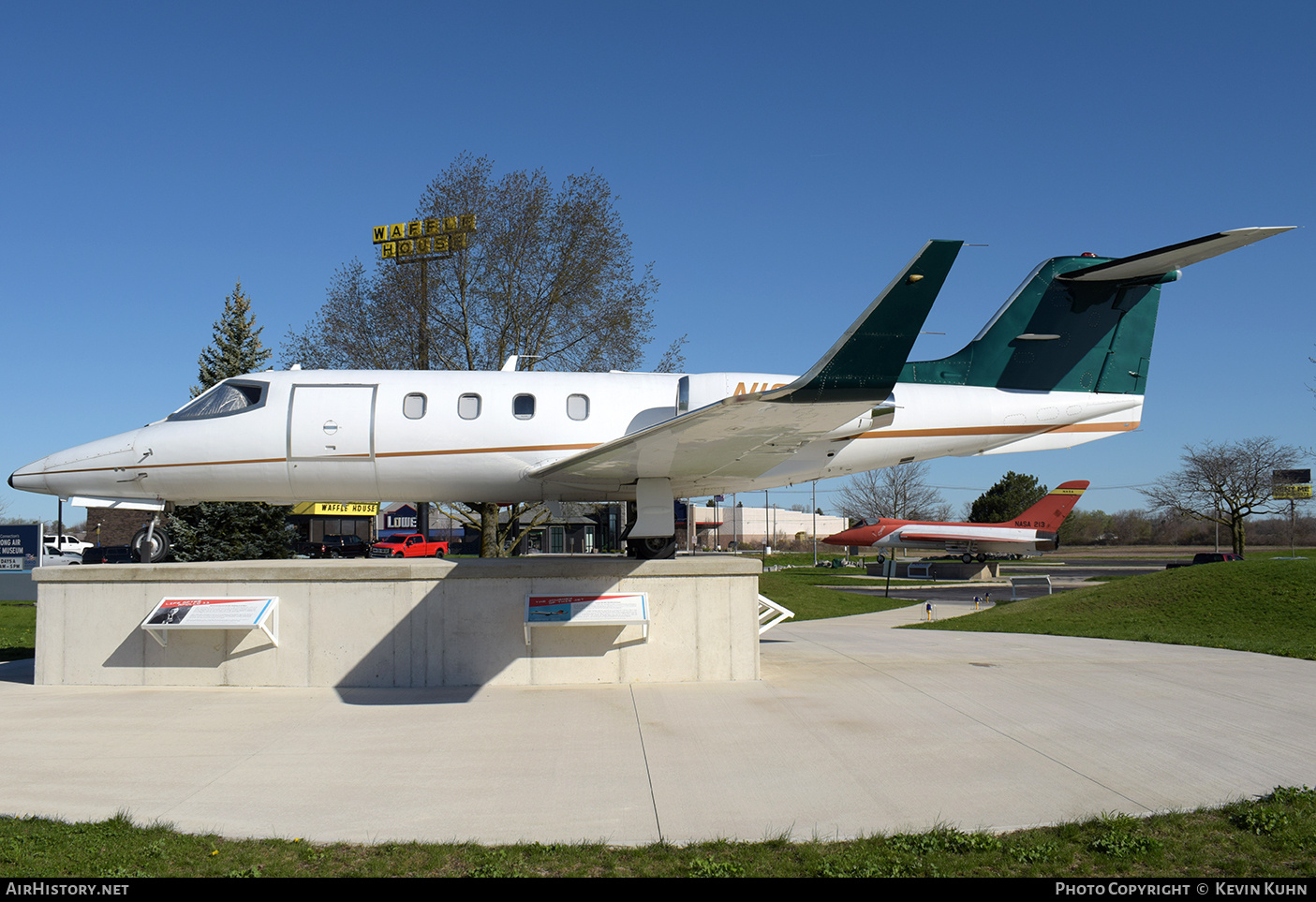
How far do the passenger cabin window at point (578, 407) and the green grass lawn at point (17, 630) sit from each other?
28.2 ft

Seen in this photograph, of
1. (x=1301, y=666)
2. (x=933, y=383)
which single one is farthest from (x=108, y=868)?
(x=1301, y=666)

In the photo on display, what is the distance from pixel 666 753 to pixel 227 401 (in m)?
8.41

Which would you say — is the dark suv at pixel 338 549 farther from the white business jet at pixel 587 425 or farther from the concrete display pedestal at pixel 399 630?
the concrete display pedestal at pixel 399 630

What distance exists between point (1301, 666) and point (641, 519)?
31.5ft

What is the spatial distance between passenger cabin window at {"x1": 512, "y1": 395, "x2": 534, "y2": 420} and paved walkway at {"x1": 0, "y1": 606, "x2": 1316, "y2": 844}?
3.73m

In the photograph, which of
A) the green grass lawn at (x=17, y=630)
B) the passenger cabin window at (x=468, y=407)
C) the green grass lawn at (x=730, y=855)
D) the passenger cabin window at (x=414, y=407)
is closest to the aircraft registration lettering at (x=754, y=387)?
the passenger cabin window at (x=468, y=407)

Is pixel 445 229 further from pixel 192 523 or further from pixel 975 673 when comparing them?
pixel 975 673

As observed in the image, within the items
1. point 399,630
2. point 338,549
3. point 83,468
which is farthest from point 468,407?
point 338,549

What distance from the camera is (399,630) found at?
10688 mm

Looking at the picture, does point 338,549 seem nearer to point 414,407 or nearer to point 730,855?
point 414,407

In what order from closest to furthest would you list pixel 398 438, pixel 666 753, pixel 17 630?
pixel 666 753
pixel 398 438
pixel 17 630

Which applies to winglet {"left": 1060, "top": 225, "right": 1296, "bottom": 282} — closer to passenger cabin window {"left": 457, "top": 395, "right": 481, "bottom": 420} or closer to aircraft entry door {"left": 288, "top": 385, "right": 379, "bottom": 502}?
passenger cabin window {"left": 457, "top": 395, "right": 481, "bottom": 420}

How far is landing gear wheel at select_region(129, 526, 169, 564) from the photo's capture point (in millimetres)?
12102

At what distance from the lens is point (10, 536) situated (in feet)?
97.9
